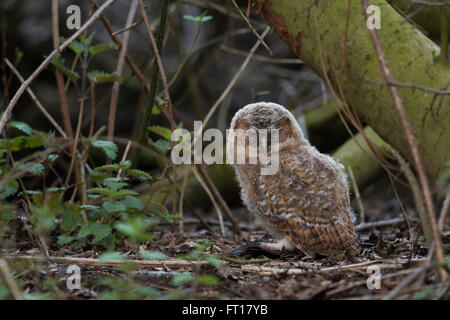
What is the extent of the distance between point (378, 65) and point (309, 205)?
1.11 m

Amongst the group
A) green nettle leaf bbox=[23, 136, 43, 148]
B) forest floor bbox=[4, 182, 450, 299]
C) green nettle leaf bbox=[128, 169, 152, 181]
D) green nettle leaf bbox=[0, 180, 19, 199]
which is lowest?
forest floor bbox=[4, 182, 450, 299]

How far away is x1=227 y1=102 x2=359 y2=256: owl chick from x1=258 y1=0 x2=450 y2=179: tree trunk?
0.54 m

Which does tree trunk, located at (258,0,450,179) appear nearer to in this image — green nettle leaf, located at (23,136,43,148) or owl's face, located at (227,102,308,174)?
owl's face, located at (227,102,308,174)

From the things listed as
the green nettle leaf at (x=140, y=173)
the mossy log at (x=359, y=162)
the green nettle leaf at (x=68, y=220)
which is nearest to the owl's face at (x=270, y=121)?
the green nettle leaf at (x=140, y=173)

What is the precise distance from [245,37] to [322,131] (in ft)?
16.3

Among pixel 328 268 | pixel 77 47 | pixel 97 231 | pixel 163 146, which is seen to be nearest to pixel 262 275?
pixel 328 268

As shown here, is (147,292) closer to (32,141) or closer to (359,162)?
(32,141)

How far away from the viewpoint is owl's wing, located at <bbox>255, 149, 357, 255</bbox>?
11.6 feet

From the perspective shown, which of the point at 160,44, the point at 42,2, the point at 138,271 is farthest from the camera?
the point at 42,2

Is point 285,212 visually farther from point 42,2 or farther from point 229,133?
point 42,2

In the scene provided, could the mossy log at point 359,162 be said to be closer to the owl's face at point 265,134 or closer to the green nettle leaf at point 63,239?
the owl's face at point 265,134

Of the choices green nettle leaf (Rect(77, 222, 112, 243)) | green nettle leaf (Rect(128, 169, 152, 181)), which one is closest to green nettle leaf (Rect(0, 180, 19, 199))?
green nettle leaf (Rect(77, 222, 112, 243))
